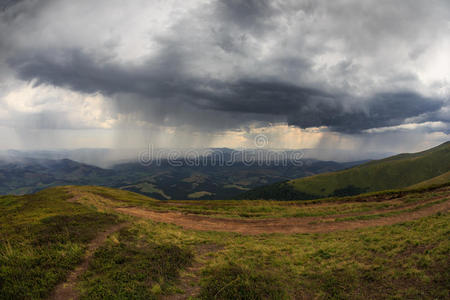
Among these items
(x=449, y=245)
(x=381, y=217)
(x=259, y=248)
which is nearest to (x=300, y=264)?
(x=259, y=248)

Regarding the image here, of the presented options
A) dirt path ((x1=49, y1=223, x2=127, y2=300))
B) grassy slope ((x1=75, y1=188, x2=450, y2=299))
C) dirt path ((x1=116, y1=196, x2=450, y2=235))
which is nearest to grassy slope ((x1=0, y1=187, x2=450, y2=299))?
grassy slope ((x1=75, y1=188, x2=450, y2=299))

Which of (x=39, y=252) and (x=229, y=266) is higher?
(x=39, y=252)

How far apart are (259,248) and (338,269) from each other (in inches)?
269

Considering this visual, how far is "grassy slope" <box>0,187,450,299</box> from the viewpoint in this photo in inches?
413

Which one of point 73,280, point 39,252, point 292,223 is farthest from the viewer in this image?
point 292,223

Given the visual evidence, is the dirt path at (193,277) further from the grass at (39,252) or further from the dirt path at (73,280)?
the grass at (39,252)

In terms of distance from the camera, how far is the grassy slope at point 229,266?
10.5 metres

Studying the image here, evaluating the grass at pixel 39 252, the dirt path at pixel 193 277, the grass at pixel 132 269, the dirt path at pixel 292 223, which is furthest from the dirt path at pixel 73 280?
the dirt path at pixel 292 223

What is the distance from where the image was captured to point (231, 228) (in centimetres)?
2862

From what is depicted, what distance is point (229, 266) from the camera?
1396cm

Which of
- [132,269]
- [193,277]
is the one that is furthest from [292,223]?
[132,269]

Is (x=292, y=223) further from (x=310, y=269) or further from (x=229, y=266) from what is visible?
(x=229, y=266)

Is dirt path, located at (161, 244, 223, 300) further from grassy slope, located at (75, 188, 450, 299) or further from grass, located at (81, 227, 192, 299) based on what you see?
grass, located at (81, 227, 192, 299)

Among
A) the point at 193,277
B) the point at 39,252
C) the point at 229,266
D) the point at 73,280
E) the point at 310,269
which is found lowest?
the point at 310,269
